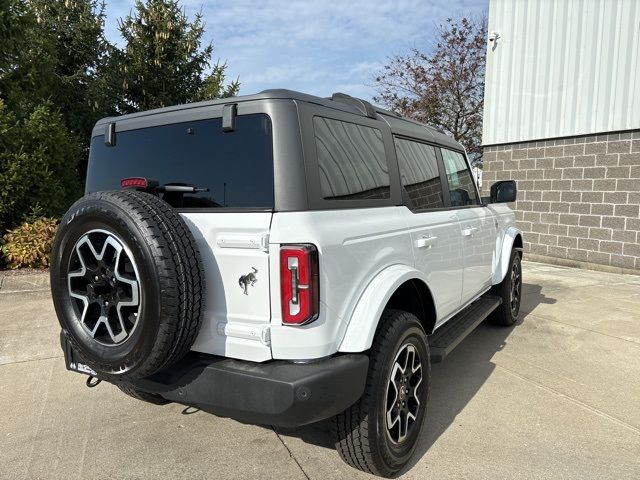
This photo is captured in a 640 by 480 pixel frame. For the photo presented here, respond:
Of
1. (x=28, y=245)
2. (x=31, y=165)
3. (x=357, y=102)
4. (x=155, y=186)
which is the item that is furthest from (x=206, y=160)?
(x=31, y=165)

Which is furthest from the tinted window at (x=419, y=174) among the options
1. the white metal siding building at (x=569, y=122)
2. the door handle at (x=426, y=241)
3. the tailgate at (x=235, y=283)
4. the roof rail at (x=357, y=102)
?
the white metal siding building at (x=569, y=122)

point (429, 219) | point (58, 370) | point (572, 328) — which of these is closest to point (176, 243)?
point (429, 219)

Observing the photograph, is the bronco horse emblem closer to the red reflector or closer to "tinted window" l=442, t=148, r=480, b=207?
the red reflector

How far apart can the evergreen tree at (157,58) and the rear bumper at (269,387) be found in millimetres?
11204

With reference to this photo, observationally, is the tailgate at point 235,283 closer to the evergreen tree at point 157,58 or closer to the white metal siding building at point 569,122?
the white metal siding building at point 569,122

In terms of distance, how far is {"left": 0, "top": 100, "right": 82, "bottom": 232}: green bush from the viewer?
752cm

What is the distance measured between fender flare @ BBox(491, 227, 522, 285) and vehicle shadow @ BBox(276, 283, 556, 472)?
25.4 inches

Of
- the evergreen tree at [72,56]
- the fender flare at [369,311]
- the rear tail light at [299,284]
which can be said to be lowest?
the fender flare at [369,311]

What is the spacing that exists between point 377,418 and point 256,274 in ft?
3.07

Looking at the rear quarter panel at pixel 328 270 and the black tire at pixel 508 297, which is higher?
the rear quarter panel at pixel 328 270

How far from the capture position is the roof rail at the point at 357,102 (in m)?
2.74

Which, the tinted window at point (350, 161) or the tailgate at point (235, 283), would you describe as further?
the tinted window at point (350, 161)

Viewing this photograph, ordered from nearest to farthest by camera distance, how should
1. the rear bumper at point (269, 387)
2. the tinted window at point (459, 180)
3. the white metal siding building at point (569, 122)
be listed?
the rear bumper at point (269, 387)
the tinted window at point (459, 180)
the white metal siding building at point (569, 122)

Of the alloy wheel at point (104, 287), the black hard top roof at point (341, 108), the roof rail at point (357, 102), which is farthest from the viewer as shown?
the roof rail at point (357, 102)
